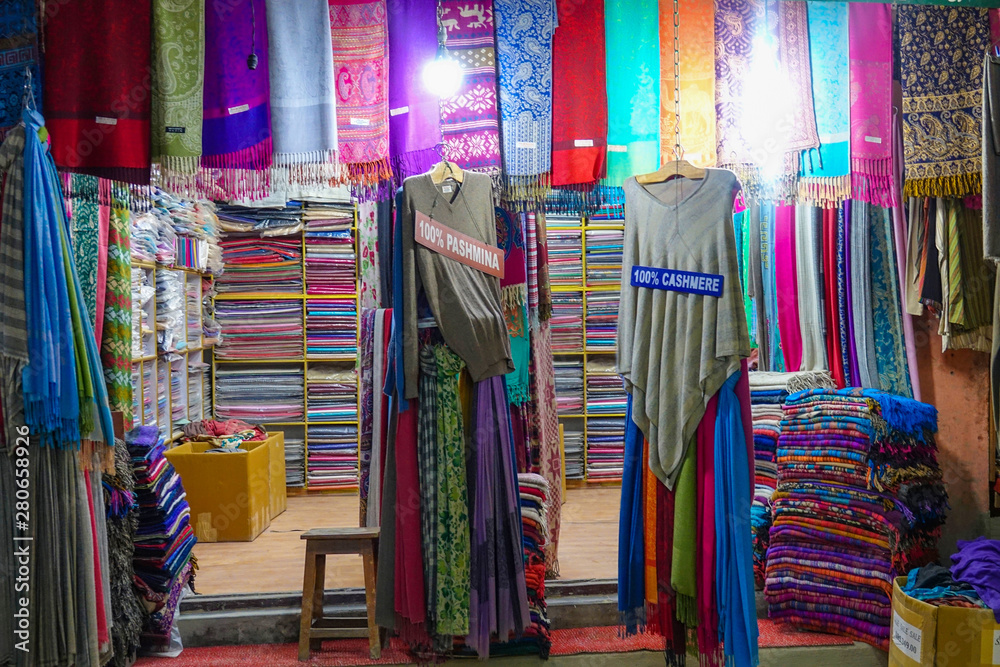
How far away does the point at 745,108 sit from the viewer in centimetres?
262

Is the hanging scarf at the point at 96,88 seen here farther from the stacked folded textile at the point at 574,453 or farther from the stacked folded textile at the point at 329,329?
the stacked folded textile at the point at 574,453

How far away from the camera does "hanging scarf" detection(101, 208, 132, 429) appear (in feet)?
9.33

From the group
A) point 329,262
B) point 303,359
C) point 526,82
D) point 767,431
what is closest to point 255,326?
point 303,359

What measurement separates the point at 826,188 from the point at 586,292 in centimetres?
296

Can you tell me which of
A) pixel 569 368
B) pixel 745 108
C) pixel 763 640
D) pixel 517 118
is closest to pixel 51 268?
pixel 517 118

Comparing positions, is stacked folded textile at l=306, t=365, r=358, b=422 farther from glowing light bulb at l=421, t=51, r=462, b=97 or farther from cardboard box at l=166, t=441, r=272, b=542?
glowing light bulb at l=421, t=51, r=462, b=97

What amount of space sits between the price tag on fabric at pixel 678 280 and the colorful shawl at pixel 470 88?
2.09 feet

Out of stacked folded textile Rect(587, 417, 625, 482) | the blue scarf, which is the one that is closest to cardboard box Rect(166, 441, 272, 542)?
stacked folded textile Rect(587, 417, 625, 482)

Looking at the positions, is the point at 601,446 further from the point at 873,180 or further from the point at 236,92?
the point at 236,92

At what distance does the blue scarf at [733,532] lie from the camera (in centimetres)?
228

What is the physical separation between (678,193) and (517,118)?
2.00 ft

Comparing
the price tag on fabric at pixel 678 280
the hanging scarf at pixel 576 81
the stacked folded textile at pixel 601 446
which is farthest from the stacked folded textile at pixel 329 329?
the price tag on fabric at pixel 678 280

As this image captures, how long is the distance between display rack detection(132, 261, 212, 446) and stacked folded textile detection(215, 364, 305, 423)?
106 mm

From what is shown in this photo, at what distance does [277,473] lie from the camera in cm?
489
